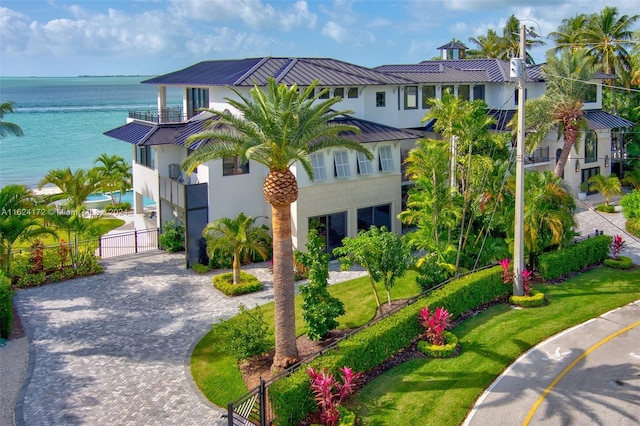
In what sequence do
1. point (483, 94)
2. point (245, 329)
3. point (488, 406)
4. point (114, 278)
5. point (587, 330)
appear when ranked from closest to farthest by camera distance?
point (488, 406)
point (245, 329)
point (587, 330)
point (114, 278)
point (483, 94)

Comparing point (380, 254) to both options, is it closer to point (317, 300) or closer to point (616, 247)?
point (317, 300)

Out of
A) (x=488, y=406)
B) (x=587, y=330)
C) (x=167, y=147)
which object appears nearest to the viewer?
(x=488, y=406)

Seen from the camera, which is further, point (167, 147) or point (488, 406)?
point (167, 147)

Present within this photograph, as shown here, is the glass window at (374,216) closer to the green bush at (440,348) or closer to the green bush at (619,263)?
the green bush at (619,263)

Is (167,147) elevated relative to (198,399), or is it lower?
elevated

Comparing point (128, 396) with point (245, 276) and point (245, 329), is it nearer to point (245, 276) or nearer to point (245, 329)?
point (245, 329)

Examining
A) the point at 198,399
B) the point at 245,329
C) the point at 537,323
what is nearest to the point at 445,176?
the point at 537,323

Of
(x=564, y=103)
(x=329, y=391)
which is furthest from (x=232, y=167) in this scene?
(x=564, y=103)
